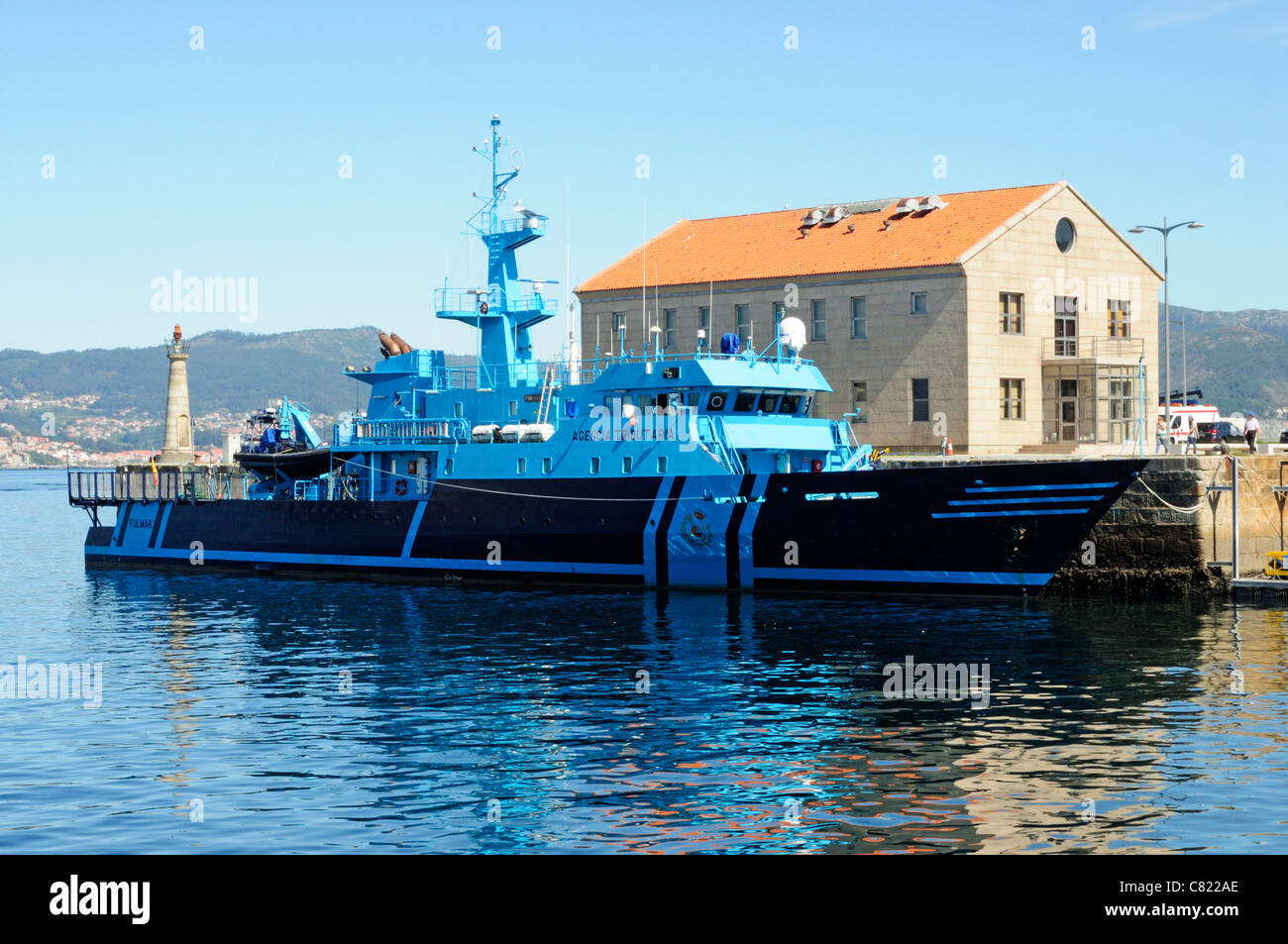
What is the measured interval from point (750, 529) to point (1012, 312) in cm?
2377

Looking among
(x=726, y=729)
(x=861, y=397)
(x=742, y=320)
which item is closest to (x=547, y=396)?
(x=861, y=397)

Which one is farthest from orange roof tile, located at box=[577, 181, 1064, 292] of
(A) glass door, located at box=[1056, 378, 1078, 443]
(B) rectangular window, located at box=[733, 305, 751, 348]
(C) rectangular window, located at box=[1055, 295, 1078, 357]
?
(A) glass door, located at box=[1056, 378, 1078, 443]

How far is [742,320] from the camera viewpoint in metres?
Answer: 56.3

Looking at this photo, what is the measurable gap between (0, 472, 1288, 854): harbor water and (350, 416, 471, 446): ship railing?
8034mm

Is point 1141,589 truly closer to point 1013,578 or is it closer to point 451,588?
point 1013,578

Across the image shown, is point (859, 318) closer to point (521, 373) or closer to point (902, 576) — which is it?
point (521, 373)

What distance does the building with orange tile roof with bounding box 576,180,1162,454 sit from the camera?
165 ft

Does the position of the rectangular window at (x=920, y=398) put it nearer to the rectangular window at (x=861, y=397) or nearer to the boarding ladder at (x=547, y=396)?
the rectangular window at (x=861, y=397)

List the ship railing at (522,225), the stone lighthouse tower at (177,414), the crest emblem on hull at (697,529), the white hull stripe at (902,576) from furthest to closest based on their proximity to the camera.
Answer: the stone lighthouse tower at (177,414) → the ship railing at (522,225) → the crest emblem on hull at (697,529) → the white hull stripe at (902,576)

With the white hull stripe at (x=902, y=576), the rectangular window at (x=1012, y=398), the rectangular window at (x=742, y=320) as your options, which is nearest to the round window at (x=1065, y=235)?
the rectangular window at (x=1012, y=398)

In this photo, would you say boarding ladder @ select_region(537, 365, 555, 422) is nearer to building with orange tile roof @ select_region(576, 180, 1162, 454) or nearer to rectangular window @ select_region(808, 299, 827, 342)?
building with orange tile roof @ select_region(576, 180, 1162, 454)

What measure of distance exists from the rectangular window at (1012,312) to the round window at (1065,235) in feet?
10.8

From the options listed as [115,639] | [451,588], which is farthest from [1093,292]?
[115,639]

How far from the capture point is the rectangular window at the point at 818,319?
53.8 m
